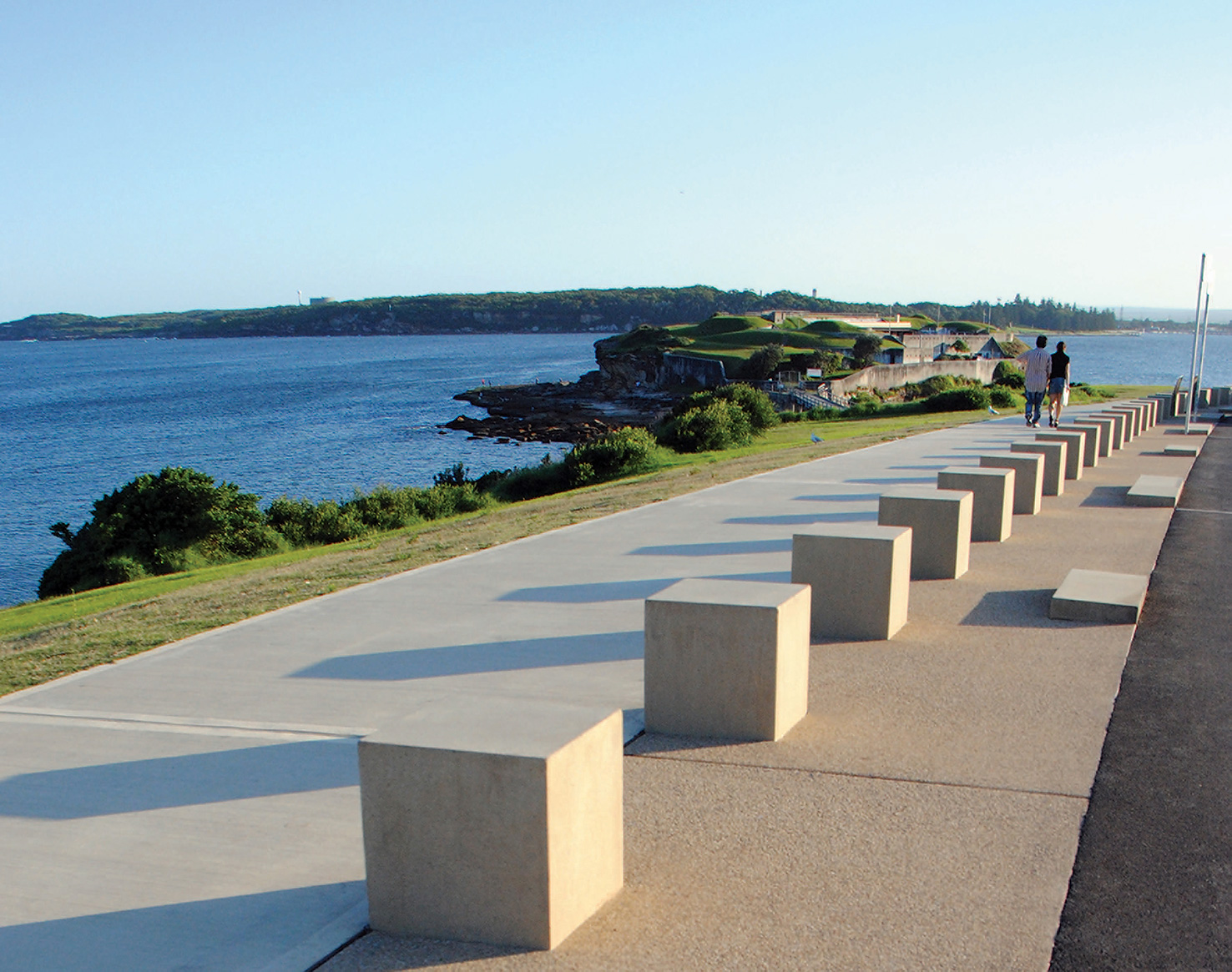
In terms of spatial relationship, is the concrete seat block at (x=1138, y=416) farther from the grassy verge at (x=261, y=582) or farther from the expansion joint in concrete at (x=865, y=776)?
the expansion joint in concrete at (x=865, y=776)

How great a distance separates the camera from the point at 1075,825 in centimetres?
443

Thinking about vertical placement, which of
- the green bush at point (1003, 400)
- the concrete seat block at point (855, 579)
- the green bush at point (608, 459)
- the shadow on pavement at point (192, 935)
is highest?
the concrete seat block at point (855, 579)

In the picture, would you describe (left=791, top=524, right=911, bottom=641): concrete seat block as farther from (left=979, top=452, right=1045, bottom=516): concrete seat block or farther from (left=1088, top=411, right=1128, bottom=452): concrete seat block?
(left=1088, top=411, right=1128, bottom=452): concrete seat block

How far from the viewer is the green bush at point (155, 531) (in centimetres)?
2116

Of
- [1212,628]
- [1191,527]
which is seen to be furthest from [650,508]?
[1212,628]

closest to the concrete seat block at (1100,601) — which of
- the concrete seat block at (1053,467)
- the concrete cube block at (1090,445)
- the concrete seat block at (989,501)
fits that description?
the concrete seat block at (989,501)

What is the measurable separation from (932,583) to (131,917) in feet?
22.5

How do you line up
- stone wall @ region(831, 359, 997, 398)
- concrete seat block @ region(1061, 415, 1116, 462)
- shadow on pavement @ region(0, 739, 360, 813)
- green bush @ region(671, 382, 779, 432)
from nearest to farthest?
shadow on pavement @ region(0, 739, 360, 813), concrete seat block @ region(1061, 415, 1116, 462), green bush @ region(671, 382, 779, 432), stone wall @ region(831, 359, 997, 398)

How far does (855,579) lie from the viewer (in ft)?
24.1

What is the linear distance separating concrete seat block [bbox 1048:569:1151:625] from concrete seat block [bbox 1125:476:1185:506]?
5.68 metres

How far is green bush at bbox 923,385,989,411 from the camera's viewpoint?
120 feet

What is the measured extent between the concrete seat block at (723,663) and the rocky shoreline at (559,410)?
5631cm

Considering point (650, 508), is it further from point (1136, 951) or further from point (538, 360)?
point (538, 360)

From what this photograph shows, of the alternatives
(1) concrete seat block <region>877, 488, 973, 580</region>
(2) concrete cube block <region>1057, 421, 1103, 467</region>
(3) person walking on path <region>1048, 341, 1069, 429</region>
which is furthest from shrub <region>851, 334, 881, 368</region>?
(1) concrete seat block <region>877, 488, 973, 580</region>
